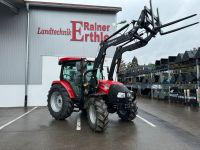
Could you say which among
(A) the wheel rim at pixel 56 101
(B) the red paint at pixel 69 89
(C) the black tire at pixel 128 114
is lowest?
(C) the black tire at pixel 128 114

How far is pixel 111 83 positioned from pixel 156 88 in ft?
38.0

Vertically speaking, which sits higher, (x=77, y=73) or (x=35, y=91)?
(x=77, y=73)

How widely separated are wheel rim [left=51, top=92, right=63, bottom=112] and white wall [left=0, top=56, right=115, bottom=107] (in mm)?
4755

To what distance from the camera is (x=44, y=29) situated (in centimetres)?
1362

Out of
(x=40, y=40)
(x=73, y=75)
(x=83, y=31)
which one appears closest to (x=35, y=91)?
(x=40, y=40)

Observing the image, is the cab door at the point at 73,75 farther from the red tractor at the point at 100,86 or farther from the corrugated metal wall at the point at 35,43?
the corrugated metal wall at the point at 35,43

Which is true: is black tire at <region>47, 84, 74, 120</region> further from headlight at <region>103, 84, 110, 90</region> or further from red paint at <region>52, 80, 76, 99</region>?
headlight at <region>103, 84, 110, 90</region>

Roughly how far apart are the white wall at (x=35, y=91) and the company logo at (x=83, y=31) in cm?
165

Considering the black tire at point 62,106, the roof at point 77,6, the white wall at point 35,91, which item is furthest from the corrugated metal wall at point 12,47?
the black tire at point 62,106

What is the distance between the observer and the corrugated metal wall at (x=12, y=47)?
43.1 feet

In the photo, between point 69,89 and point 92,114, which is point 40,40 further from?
point 92,114

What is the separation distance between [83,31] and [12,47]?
4.41 meters

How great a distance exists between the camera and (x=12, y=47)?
1327 cm

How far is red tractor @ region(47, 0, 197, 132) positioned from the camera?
6660 millimetres
